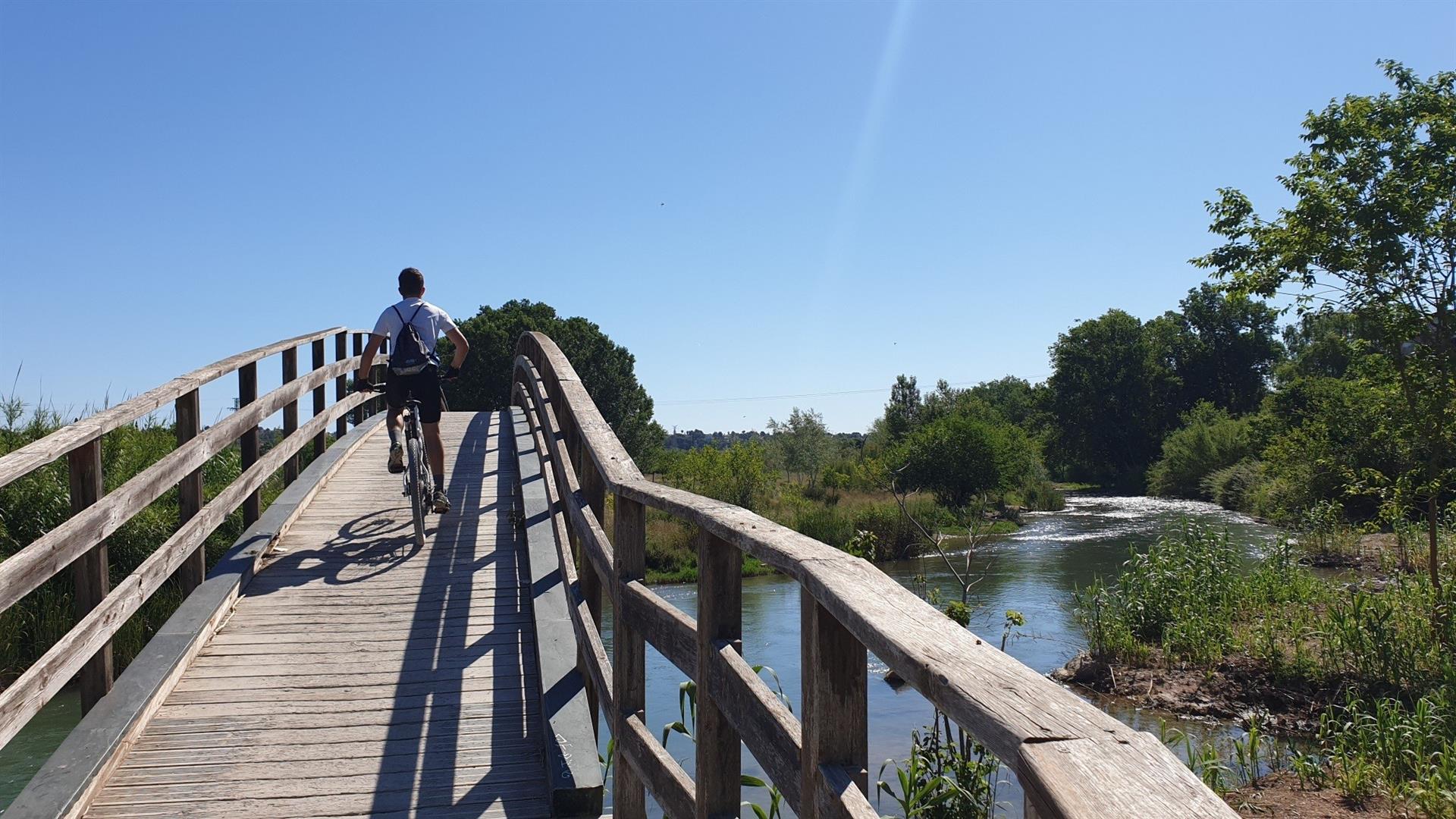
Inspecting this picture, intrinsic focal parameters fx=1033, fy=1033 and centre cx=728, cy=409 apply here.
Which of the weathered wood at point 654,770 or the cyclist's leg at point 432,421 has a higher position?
the cyclist's leg at point 432,421

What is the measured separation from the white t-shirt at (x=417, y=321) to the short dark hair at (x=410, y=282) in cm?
10

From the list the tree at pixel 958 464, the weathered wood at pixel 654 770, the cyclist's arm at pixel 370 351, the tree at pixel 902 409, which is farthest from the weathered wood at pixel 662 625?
the tree at pixel 902 409

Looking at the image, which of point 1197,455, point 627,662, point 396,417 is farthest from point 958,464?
point 627,662

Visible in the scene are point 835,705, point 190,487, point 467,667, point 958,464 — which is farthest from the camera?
point 958,464

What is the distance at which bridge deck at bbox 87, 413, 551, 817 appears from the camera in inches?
141

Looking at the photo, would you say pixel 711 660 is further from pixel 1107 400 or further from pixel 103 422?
pixel 1107 400

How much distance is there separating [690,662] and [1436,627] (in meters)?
11.7

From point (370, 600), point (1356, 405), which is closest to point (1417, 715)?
point (370, 600)

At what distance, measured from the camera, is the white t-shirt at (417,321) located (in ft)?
22.8

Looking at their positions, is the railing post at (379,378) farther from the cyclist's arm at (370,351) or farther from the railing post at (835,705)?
the railing post at (835,705)

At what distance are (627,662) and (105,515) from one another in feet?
6.51

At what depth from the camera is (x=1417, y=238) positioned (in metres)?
12.5

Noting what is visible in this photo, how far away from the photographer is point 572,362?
48.5 m

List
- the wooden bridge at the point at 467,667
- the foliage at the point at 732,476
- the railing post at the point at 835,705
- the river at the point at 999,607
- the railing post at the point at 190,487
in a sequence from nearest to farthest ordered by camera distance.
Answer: the wooden bridge at the point at 467,667 < the railing post at the point at 835,705 < the railing post at the point at 190,487 < the river at the point at 999,607 < the foliage at the point at 732,476
